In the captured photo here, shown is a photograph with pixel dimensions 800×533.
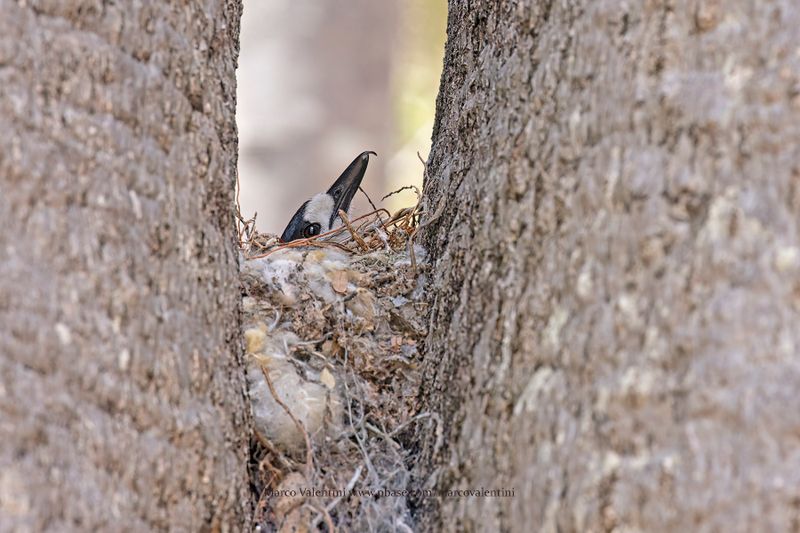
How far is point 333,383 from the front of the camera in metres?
1.64

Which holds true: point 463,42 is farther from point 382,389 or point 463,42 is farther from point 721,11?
point 721,11

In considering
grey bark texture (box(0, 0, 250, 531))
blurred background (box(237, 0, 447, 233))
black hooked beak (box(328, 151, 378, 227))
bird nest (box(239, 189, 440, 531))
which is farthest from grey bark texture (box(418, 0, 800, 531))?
blurred background (box(237, 0, 447, 233))

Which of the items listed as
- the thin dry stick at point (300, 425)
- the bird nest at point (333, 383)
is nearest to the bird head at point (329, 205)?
the bird nest at point (333, 383)

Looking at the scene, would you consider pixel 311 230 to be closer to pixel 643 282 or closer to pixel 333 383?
pixel 333 383

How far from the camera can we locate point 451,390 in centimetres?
129

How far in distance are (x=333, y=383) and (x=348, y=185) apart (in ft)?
5.99

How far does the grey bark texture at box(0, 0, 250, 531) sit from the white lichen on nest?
210 millimetres

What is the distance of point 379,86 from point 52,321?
384 centimetres

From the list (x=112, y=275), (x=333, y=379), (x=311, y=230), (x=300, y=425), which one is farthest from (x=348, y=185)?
(x=112, y=275)

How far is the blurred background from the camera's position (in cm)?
439

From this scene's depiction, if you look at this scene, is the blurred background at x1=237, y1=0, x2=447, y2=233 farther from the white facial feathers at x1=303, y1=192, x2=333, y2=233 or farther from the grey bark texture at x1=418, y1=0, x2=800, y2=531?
the grey bark texture at x1=418, y1=0, x2=800, y2=531

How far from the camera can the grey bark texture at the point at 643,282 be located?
2.77ft

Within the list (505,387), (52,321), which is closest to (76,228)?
(52,321)

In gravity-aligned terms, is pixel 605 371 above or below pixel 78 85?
below
